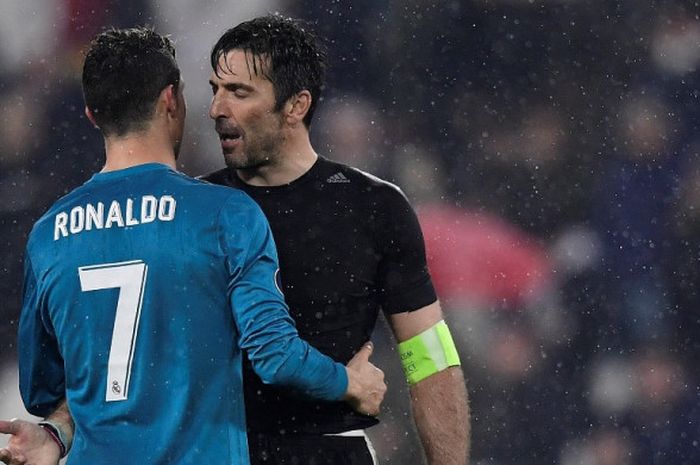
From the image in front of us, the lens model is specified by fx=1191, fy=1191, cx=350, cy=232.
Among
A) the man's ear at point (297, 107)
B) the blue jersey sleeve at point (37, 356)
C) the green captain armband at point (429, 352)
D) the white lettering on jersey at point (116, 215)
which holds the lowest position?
the green captain armband at point (429, 352)

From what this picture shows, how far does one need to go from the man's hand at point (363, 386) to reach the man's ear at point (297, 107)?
0.61 m

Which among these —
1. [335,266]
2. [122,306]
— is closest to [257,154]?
[335,266]

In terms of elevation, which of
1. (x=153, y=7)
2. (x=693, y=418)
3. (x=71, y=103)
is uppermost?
(x=153, y=7)

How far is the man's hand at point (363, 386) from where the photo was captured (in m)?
2.20

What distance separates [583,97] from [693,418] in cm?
136

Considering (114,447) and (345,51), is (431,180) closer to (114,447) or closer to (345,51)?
(345,51)

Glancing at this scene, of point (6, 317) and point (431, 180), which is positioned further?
point (431, 180)

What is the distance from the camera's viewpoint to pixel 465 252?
4.60 m

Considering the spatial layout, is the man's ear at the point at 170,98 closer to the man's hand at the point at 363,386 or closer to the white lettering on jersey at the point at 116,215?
the white lettering on jersey at the point at 116,215

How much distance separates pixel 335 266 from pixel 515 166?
2347 mm

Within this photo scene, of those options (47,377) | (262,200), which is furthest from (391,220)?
(47,377)

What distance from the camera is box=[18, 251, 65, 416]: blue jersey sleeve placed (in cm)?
215

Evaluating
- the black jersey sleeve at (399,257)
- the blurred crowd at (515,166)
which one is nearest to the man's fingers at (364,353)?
the black jersey sleeve at (399,257)

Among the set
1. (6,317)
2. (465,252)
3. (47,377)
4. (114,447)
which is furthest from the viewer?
(465,252)
